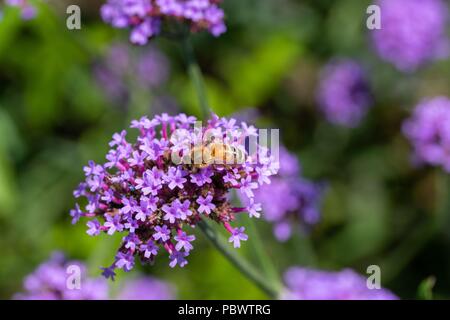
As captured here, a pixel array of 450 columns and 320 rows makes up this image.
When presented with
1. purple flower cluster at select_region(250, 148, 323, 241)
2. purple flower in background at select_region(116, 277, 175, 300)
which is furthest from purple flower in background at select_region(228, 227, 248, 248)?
purple flower in background at select_region(116, 277, 175, 300)

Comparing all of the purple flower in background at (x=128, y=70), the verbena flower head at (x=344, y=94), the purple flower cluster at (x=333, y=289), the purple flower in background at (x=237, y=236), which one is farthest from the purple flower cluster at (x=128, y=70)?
the purple flower in background at (x=237, y=236)

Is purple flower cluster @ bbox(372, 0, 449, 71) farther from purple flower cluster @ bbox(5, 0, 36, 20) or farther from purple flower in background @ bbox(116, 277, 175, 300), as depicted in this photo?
purple flower cluster @ bbox(5, 0, 36, 20)

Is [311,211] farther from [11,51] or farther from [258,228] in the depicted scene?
[11,51]

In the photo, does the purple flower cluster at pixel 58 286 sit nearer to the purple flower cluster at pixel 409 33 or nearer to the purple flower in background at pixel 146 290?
the purple flower in background at pixel 146 290

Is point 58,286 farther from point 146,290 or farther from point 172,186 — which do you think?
point 172,186
